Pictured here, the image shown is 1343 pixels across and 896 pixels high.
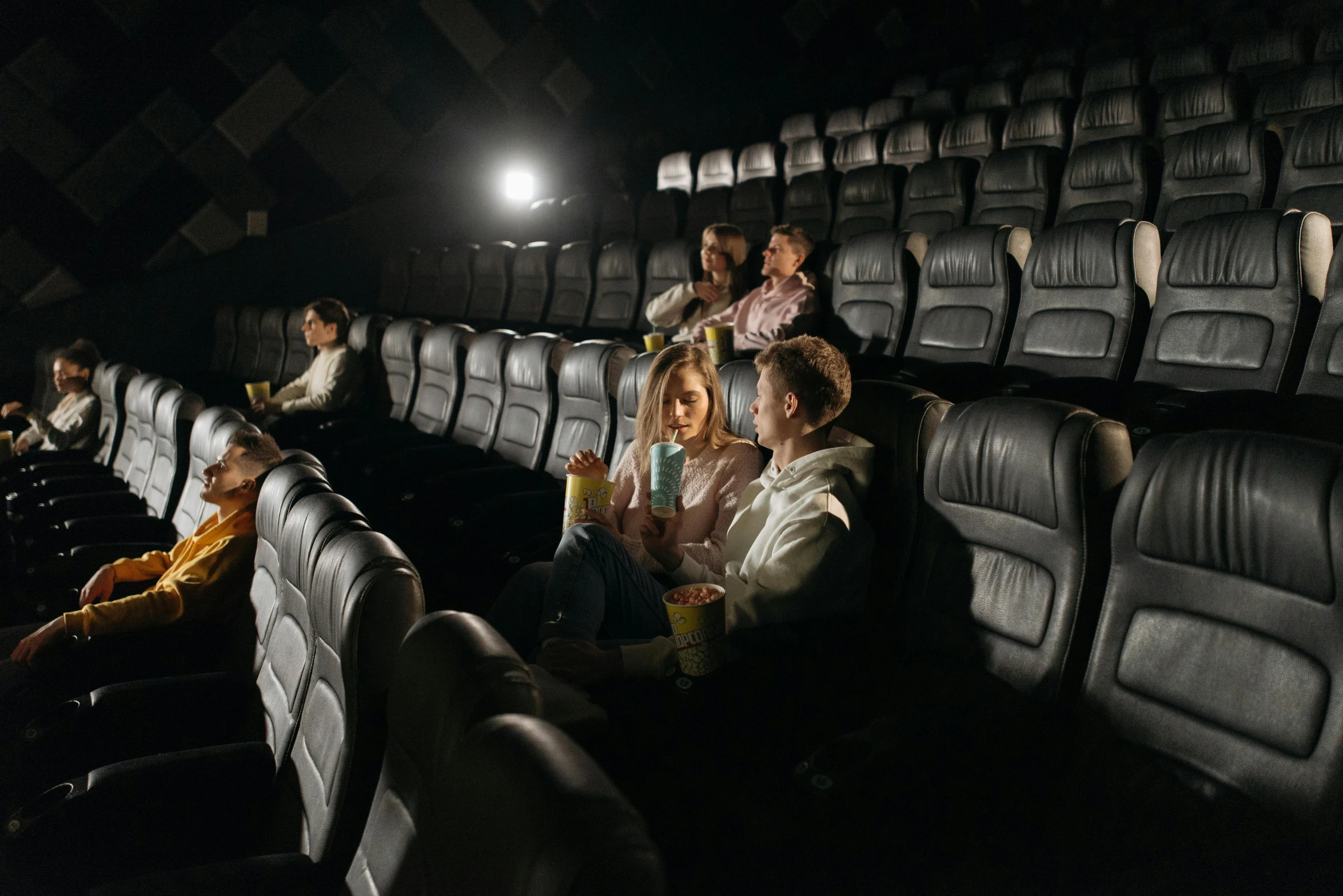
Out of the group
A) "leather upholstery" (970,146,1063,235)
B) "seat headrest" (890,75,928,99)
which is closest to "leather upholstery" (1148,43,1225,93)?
"leather upholstery" (970,146,1063,235)

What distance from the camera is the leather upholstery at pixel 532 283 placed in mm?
4441

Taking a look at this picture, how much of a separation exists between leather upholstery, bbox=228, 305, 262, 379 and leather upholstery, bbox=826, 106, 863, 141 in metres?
3.49

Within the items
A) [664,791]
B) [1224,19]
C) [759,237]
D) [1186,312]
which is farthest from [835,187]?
[664,791]

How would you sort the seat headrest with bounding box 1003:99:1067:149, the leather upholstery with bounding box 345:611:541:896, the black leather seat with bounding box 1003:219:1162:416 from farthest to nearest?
the seat headrest with bounding box 1003:99:1067:149
the black leather seat with bounding box 1003:219:1162:416
the leather upholstery with bounding box 345:611:541:896

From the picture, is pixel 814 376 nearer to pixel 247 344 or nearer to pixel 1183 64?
pixel 1183 64

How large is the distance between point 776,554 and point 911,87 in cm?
524

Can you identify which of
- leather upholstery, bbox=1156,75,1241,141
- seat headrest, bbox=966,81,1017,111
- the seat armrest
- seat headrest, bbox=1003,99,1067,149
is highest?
seat headrest, bbox=966,81,1017,111

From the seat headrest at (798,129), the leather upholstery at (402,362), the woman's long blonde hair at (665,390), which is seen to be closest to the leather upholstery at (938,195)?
the woman's long blonde hair at (665,390)

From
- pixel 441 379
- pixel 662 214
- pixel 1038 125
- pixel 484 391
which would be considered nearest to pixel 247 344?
pixel 441 379

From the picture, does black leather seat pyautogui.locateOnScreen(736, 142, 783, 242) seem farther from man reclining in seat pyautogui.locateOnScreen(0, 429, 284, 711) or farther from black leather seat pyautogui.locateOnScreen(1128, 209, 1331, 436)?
man reclining in seat pyautogui.locateOnScreen(0, 429, 284, 711)

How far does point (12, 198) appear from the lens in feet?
16.1

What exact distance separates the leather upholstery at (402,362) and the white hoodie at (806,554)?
91.2 inches

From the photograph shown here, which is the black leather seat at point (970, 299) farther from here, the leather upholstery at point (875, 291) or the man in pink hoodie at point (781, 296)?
the man in pink hoodie at point (781, 296)

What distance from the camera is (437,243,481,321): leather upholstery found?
5.00m
